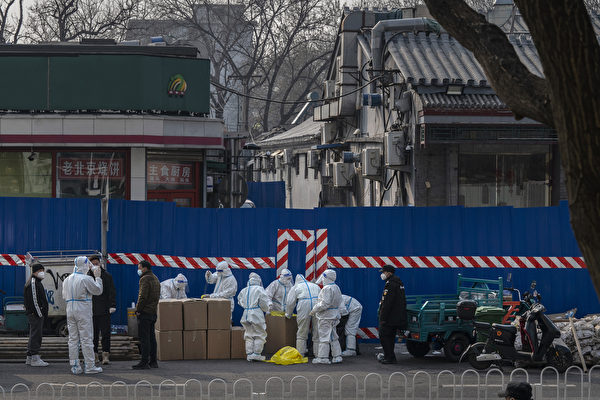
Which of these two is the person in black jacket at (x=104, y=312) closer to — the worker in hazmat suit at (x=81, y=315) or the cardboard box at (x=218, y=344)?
the worker in hazmat suit at (x=81, y=315)

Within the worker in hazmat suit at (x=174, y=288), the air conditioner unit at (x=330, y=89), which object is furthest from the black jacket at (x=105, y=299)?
the air conditioner unit at (x=330, y=89)

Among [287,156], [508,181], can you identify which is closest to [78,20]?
[287,156]

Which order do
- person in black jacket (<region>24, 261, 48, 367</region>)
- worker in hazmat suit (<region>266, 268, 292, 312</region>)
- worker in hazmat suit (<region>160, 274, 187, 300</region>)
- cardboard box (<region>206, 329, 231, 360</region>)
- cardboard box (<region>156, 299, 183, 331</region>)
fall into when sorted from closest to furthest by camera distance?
1. person in black jacket (<region>24, 261, 48, 367</region>)
2. cardboard box (<region>156, 299, 183, 331</region>)
3. cardboard box (<region>206, 329, 231, 360</region>)
4. worker in hazmat suit (<region>266, 268, 292, 312</region>)
5. worker in hazmat suit (<region>160, 274, 187, 300</region>)

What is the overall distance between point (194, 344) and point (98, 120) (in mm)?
8287

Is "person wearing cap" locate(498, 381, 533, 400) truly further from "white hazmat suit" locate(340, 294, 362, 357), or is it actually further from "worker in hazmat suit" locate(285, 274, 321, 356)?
"white hazmat suit" locate(340, 294, 362, 357)

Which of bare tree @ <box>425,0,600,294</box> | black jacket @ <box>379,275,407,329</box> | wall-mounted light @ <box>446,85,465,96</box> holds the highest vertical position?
wall-mounted light @ <box>446,85,465,96</box>

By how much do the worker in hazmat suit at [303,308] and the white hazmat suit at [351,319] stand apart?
0.67m

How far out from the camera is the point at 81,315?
14852 mm

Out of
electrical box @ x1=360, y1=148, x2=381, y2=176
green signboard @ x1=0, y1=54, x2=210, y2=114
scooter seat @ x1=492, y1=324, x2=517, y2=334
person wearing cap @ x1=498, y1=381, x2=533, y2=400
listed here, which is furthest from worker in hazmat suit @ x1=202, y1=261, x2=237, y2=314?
electrical box @ x1=360, y1=148, x2=381, y2=176

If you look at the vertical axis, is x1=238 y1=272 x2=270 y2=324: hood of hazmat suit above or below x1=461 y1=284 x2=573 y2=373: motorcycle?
above

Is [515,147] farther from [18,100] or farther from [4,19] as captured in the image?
[4,19]

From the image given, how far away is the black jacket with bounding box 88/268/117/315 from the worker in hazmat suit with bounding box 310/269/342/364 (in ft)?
10.8

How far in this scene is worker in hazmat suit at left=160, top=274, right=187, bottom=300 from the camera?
1706 cm

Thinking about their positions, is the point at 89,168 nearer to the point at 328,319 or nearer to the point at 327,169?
the point at 328,319
